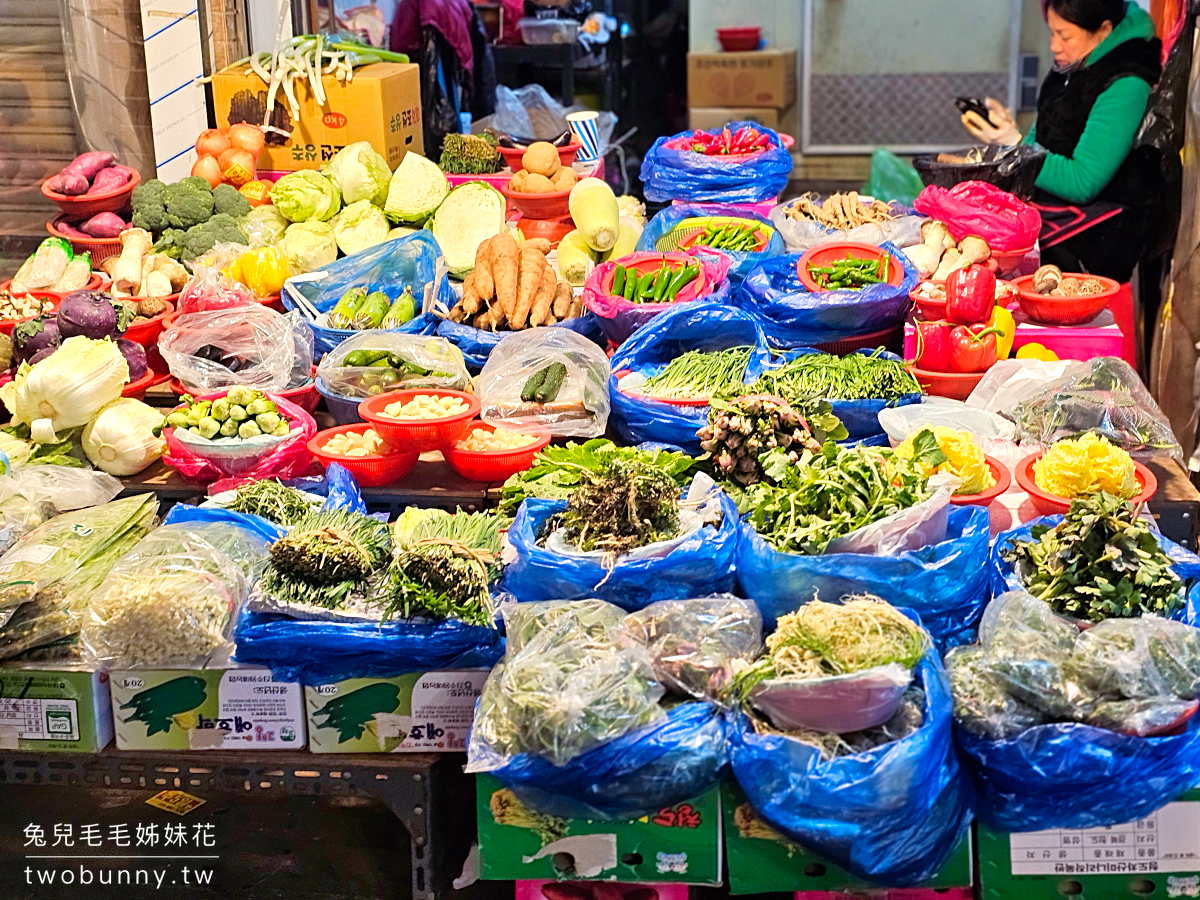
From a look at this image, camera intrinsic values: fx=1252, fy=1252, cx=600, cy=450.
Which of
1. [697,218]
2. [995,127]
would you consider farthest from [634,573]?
[995,127]

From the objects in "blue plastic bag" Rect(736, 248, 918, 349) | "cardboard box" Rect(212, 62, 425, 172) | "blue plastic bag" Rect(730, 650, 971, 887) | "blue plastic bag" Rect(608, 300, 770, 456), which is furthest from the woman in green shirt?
"blue plastic bag" Rect(730, 650, 971, 887)

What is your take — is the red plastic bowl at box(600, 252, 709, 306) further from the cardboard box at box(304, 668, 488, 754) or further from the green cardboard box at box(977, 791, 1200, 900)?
the green cardboard box at box(977, 791, 1200, 900)

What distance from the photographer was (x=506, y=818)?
2363 millimetres

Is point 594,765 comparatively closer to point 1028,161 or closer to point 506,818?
point 506,818

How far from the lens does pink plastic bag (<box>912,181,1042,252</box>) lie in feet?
15.3

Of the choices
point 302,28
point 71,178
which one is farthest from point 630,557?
point 302,28

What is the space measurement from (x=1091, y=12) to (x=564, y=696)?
14.4 ft

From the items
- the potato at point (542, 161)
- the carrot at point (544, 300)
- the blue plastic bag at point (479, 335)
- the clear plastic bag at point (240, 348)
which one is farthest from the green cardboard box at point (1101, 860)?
the potato at point (542, 161)

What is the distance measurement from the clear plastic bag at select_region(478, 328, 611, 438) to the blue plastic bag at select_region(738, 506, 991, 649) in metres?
1.00

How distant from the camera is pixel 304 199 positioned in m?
5.41

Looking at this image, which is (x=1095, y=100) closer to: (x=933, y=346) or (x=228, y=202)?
(x=933, y=346)

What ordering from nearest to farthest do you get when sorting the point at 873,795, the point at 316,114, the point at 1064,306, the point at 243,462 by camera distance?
the point at 873,795 < the point at 243,462 < the point at 1064,306 < the point at 316,114

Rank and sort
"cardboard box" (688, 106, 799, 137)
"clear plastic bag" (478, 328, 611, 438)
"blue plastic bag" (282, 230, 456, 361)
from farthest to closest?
"cardboard box" (688, 106, 799, 137), "blue plastic bag" (282, 230, 456, 361), "clear plastic bag" (478, 328, 611, 438)

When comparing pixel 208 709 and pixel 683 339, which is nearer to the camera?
pixel 208 709
